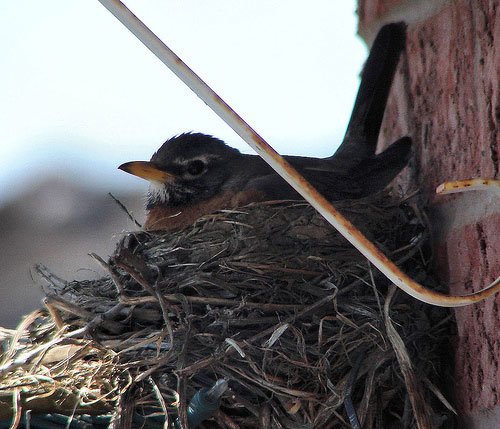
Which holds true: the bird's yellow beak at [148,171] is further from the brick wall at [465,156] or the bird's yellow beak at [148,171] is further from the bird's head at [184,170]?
→ the brick wall at [465,156]

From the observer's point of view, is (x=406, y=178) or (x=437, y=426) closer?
(x=437, y=426)

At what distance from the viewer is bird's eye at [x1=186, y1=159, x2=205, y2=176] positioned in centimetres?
353

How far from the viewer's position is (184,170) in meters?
3.53

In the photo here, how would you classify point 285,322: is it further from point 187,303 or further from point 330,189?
point 330,189

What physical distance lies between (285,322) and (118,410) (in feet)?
1.38

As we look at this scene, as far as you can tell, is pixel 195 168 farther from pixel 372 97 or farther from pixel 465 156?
pixel 465 156

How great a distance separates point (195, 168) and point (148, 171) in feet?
0.63

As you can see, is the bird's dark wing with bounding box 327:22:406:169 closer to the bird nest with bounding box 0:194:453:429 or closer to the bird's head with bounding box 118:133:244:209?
the bird's head with bounding box 118:133:244:209

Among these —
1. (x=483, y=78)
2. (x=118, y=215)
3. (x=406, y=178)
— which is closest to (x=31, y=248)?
(x=118, y=215)

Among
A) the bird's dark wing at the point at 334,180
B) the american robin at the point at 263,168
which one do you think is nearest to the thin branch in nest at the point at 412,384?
the american robin at the point at 263,168

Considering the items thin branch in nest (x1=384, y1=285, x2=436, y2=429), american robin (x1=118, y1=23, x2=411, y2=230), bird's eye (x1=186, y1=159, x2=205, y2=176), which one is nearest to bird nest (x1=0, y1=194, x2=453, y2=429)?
thin branch in nest (x1=384, y1=285, x2=436, y2=429)

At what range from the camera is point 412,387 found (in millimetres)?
1974

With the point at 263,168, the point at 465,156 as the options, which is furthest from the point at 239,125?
the point at 263,168

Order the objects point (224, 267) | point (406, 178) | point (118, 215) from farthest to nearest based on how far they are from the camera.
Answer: point (118, 215) < point (406, 178) < point (224, 267)
